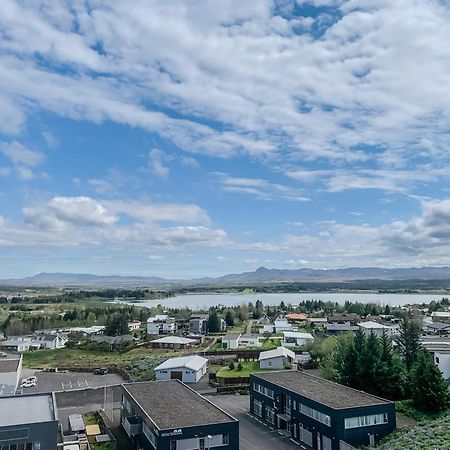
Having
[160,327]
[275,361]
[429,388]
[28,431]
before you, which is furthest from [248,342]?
[28,431]

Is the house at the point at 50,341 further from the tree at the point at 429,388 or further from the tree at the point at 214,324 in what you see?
the tree at the point at 429,388

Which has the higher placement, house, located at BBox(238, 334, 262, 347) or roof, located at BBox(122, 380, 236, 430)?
roof, located at BBox(122, 380, 236, 430)

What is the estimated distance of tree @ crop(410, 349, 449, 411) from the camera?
2269 cm

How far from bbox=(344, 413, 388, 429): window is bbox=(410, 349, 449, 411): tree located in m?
3.83

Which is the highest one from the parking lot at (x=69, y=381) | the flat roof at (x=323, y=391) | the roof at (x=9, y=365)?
the flat roof at (x=323, y=391)

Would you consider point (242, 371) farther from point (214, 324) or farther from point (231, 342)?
point (214, 324)

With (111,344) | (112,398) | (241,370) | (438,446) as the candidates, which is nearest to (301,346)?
(241,370)

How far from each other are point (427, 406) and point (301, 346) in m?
25.3

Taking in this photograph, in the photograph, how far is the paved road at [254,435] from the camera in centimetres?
2080

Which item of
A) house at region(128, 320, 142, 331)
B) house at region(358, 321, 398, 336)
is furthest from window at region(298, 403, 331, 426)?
house at region(128, 320, 142, 331)

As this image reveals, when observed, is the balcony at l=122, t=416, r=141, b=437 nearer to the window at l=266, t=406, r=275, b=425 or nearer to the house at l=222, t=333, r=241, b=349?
the window at l=266, t=406, r=275, b=425

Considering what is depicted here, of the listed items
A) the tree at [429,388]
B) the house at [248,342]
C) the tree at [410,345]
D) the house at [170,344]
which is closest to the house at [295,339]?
the house at [248,342]

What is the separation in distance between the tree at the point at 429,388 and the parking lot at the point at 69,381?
20.4 metres

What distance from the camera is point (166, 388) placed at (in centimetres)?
2467
